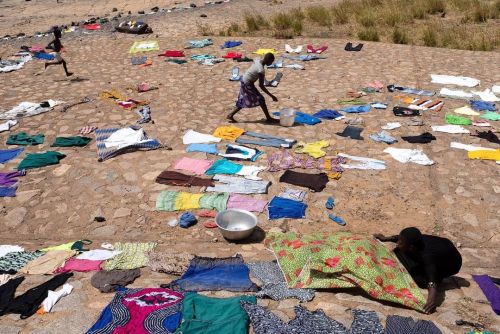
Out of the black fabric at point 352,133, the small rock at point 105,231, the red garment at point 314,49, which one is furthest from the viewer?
the red garment at point 314,49

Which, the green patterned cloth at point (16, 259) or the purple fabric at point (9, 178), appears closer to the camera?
the green patterned cloth at point (16, 259)

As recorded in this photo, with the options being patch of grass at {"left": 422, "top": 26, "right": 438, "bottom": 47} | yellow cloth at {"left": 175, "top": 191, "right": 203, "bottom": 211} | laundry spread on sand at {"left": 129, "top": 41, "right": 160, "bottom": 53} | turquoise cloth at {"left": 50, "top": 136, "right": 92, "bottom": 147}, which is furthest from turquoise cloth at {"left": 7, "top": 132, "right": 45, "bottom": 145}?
patch of grass at {"left": 422, "top": 26, "right": 438, "bottom": 47}

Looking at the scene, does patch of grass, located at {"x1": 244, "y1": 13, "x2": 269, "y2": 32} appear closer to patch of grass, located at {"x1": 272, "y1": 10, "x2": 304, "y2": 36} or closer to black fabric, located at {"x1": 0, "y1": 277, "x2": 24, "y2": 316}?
patch of grass, located at {"x1": 272, "y1": 10, "x2": 304, "y2": 36}

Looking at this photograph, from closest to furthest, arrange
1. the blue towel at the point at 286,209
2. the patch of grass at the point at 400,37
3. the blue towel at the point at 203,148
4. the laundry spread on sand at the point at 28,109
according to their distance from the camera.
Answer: the blue towel at the point at 286,209, the blue towel at the point at 203,148, the laundry spread on sand at the point at 28,109, the patch of grass at the point at 400,37

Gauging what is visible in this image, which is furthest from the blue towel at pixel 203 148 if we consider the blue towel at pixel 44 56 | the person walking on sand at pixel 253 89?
the blue towel at pixel 44 56

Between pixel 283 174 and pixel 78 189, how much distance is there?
2.98m

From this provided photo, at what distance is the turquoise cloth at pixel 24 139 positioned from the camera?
774 centimetres

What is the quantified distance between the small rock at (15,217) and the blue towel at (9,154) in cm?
158

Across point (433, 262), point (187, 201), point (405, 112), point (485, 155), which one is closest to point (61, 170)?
point (187, 201)

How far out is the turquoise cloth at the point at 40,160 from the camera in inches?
275

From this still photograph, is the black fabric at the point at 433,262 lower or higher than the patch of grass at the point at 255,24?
lower

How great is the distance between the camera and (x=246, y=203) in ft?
19.4

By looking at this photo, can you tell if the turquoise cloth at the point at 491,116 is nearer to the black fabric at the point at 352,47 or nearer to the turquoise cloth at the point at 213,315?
the black fabric at the point at 352,47

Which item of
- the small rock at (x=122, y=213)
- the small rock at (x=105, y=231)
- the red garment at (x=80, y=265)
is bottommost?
the small rock at (x=105, y=231)
